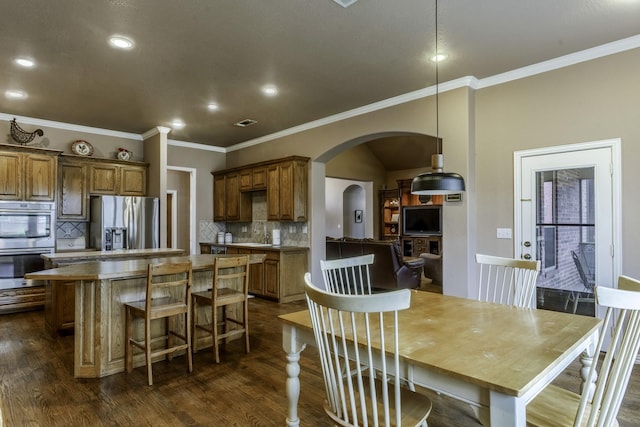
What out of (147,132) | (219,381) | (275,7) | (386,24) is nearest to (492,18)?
(386,24)

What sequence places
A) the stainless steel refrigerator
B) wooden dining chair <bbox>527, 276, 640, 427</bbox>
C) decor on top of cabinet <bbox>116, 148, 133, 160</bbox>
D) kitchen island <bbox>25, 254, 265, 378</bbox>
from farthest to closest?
decor on top of cabinet <bbox>116, 148, 133, 160</bbox> → the stainless steel refrigerator → kitchen island <bbox>25, 254, 265, 378</bbox> → wooden dining chair <bbox>527, 276, 640, 427</bbox>

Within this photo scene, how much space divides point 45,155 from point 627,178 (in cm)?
691

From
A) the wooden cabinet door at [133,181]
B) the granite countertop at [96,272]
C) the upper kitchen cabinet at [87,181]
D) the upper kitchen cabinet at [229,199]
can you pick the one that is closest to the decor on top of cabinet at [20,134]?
the upper kitchen cabinet at [87,181]

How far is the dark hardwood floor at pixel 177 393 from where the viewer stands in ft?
7.86

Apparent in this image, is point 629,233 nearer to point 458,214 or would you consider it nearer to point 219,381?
point 458,214

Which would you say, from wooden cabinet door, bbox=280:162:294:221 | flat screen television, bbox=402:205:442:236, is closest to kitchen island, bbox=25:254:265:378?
wooden cabinet door, bbox=280:162:294:221

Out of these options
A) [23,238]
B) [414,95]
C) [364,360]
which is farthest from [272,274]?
[364,360]

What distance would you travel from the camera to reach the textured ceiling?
2773mm

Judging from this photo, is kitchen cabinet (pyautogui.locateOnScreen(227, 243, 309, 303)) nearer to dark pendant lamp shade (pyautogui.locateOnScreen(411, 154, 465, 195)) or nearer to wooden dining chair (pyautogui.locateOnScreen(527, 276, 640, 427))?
dark pendant lamp shade (pyautogui.locateOnScreen(411, 154, 465, 195))

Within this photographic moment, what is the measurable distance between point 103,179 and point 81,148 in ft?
1.86

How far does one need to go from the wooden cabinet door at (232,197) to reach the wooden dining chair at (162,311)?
11.9 ft

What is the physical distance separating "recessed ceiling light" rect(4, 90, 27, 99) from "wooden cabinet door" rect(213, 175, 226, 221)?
3375mm

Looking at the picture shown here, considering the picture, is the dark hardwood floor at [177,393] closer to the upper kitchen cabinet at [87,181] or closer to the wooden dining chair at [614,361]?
the wooden dining chair at [614,361]

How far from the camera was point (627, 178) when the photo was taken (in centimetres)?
328
